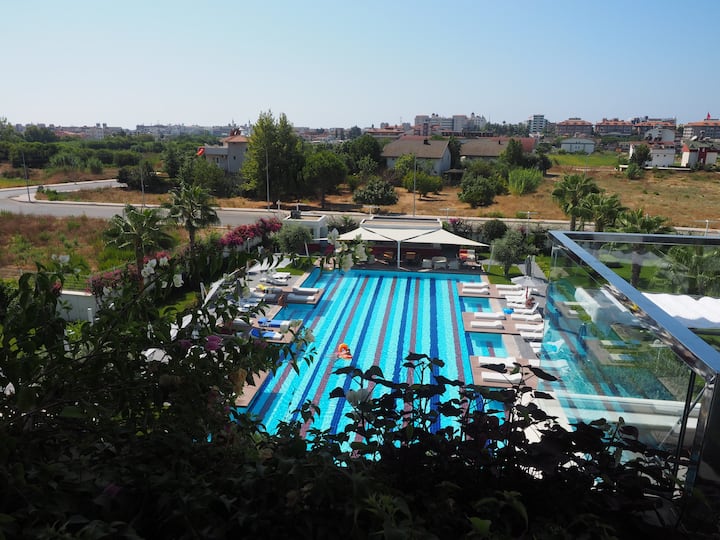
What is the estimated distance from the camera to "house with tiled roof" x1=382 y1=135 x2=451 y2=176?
55694mm

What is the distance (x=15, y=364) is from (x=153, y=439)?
0.49 m

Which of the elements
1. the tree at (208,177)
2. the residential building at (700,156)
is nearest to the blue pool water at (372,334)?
the tree at (208,177)

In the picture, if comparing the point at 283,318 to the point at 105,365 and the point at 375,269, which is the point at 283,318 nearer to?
the point at 375,269

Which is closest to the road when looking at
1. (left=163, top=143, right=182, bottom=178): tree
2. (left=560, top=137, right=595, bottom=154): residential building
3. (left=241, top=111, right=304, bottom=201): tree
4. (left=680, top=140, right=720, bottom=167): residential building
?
(left=241, top=111, right=304, bottom=201): tree

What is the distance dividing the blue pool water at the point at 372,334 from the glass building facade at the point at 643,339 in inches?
252

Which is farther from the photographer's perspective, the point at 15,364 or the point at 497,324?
the point at 497,324

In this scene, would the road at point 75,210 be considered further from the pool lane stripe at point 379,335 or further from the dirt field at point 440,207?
the pool lane stripe at point 379,335

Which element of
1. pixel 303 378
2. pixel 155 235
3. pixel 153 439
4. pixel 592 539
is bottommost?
pixel 303 378

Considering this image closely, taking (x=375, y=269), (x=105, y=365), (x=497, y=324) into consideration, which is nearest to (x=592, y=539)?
(x=105, y=365)

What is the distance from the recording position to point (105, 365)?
198 centimetres

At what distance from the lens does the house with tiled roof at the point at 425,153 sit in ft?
183

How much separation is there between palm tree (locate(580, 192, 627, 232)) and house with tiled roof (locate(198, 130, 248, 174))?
37306 millimetres

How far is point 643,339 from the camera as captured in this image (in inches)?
86.8

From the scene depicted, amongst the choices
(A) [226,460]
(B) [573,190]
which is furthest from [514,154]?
(A) [226,460]
